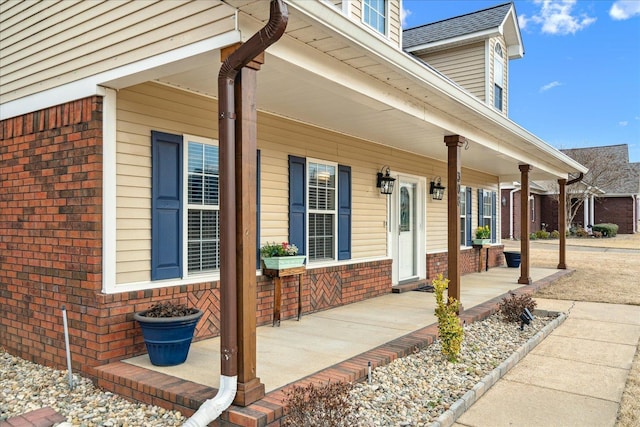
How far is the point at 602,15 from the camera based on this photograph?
52406mm

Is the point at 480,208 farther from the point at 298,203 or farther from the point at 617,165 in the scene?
the point at 617,165

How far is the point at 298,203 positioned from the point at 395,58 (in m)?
2.54

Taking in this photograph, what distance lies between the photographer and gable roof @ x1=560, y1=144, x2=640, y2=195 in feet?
100

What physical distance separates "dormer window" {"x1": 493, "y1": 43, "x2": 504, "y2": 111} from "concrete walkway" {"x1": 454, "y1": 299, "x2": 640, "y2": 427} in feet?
20.6

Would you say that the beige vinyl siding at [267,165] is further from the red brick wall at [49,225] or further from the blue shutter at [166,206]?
the red brick wall at [49,225]

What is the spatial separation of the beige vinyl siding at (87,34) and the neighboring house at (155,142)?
0.02 metres

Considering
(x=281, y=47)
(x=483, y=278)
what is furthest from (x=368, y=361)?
(x=483, y=278)

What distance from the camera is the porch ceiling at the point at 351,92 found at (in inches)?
138

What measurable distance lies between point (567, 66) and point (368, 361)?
62.4 meters

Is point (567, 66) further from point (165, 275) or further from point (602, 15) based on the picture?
point (165, 275)

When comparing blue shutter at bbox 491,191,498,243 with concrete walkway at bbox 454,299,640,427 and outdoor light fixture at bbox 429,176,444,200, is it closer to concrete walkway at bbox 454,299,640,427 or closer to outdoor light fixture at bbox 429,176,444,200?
outdoor light fixture at bbox 429,176,444,200

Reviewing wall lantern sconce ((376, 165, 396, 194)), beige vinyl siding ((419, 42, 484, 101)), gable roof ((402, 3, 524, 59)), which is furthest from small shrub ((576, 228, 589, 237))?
wall lantern sconce ((376, 165, 396, 194))

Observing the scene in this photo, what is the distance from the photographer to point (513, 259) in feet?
40.8

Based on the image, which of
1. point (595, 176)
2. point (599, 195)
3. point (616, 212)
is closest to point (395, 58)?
point (595, 176)
